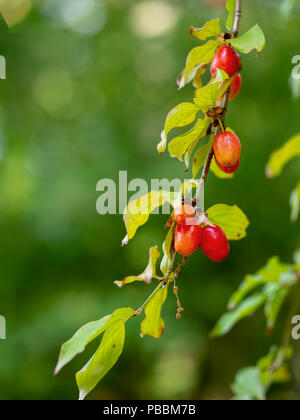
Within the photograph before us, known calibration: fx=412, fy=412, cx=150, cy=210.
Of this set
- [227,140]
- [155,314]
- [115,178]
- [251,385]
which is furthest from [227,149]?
[115,178]

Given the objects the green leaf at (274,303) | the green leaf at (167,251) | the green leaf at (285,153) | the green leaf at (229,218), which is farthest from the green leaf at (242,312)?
the green leaf at (167,251)

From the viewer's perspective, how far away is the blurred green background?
2477mm

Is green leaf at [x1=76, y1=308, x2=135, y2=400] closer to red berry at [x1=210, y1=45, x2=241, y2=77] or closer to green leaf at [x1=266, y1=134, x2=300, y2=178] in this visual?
red berry at [x1=210, y1=45, x2=241, y2=77]

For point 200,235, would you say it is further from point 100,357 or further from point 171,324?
point 171,324

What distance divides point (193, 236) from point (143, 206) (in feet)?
0.22

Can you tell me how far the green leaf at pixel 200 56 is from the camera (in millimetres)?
548

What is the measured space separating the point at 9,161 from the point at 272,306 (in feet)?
7.93

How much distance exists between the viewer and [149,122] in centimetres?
284

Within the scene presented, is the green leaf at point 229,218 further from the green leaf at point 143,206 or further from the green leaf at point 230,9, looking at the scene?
the green leaf at point 230,9

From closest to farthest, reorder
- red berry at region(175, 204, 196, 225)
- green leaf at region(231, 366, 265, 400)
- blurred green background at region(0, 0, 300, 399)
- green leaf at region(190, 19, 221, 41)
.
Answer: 1. red berry at region(175, 204, 196, 225)
2. green leaf at region(190, 19, 221, 41)
3. green leaf at region(231, 366, 265, 400)
4. blurred green background at region(0, 0, 300, 399)

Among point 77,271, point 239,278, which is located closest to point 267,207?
point 239,278

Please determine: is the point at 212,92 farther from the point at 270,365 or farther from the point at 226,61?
the point at 270,365

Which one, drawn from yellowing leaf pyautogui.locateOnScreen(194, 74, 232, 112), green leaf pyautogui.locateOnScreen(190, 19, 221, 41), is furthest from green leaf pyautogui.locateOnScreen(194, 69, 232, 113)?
green leaf pyautogui.locateOnScreen(190, 19, 221, 41)

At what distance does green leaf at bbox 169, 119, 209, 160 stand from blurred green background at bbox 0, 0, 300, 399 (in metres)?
1.72
